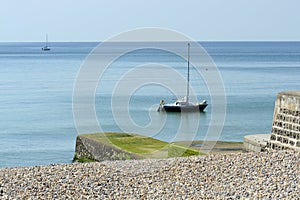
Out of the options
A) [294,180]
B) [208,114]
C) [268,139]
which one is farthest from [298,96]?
[208,114]

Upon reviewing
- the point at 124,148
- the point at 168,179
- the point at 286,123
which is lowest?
the point at 124,148

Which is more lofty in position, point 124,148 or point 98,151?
point 124,148

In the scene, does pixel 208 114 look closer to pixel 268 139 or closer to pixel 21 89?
pixel 21 89

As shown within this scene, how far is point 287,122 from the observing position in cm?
1354

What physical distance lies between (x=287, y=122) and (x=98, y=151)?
27.0 ft

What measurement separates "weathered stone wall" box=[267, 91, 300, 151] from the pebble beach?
93 cm

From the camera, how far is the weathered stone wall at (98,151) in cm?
1860

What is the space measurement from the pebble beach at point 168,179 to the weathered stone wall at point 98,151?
5.91 m

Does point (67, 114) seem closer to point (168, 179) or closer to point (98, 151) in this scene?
point (98, 151)

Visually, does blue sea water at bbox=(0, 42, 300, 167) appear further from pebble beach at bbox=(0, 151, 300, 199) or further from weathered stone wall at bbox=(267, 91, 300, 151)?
pebble beach at bbox=(0, 151, 300, 199)

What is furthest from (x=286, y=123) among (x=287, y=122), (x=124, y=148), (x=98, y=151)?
(x=98, y=151)

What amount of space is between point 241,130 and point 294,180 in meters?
28.0

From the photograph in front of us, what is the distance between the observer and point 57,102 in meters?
51.0

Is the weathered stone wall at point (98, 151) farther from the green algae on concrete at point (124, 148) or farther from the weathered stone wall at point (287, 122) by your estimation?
the weathered stone wall at point (287, 122)
